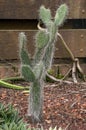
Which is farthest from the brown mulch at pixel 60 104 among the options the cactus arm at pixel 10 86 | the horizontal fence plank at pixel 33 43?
the horizontal fence plank at pixel 33 43

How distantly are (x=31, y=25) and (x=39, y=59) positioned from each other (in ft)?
3.78

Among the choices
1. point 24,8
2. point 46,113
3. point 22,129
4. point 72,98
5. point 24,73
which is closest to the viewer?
point 22,129

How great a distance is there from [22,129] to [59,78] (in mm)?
1533

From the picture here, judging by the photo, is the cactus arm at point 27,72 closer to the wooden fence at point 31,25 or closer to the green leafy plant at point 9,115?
the green leafy plant at point 9,115

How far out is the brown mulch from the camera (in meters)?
3.18

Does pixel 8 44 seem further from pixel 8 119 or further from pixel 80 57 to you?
pixel 8 119

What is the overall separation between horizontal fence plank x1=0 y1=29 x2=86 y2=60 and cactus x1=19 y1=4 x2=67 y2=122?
0.95 meters

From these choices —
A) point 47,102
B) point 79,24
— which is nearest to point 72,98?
point 47,102

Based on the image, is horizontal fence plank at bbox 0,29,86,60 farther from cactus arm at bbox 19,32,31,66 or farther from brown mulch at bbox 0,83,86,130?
cactus arm at bbox 19,32,31,66

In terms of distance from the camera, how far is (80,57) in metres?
4.17

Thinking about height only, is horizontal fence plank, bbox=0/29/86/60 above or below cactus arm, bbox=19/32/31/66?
below

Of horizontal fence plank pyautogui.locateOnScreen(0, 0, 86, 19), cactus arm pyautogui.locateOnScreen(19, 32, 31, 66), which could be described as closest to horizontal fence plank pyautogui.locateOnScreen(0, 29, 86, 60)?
horizontal fence plank pyautogui.locateOnScreen(0, 0, 86, 19)

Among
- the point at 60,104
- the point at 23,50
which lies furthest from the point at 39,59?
the point at 60,104

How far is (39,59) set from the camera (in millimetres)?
3029
